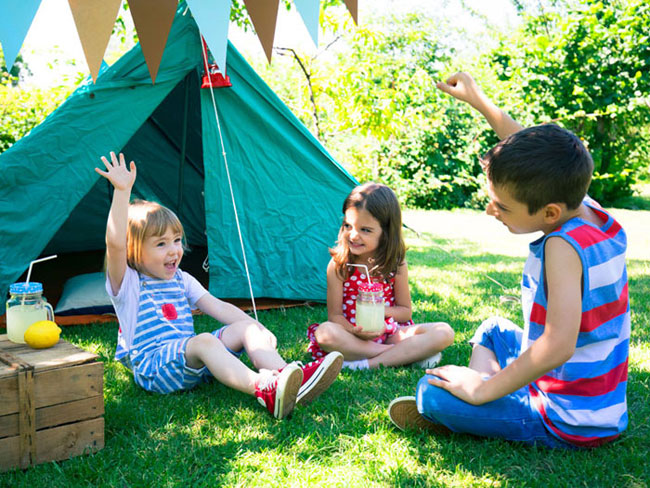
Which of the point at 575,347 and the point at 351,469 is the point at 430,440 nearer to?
the point at 351,469

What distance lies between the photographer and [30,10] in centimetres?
188

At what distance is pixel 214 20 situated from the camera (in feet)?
6.51

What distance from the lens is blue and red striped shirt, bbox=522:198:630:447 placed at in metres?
1.55

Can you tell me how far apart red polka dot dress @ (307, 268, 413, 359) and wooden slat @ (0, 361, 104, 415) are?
3.40 ft

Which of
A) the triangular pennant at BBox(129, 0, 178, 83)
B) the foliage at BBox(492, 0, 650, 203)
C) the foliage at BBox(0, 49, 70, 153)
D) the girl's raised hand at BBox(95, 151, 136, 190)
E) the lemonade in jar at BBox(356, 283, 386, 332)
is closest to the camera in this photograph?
the girl's raised hand at BBox(95, 151, 136, 190)

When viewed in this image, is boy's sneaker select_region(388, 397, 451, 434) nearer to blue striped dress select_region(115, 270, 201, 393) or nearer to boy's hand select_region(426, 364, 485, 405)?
boy's hand select_region(426, 364, 485, 405)

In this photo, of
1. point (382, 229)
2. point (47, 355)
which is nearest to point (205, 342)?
point (47, 355)

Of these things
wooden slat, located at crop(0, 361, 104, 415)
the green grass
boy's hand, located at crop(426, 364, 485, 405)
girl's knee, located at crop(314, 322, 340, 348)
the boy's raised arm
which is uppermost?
the boy's raised arm

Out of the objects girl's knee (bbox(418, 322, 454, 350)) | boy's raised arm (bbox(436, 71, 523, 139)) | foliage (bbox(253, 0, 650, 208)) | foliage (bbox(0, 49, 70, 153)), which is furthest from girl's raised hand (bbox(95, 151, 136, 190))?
foliage (bbox(253, 0, 650, 208))

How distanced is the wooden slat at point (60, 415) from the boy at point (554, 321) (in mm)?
882

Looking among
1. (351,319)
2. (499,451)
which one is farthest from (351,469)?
(351,319)

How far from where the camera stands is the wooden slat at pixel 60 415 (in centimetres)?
158

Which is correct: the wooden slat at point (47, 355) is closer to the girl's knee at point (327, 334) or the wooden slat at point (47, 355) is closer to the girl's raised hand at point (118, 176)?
the girl's raised hand at point (118, 176)

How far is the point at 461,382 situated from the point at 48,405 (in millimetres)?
1115
